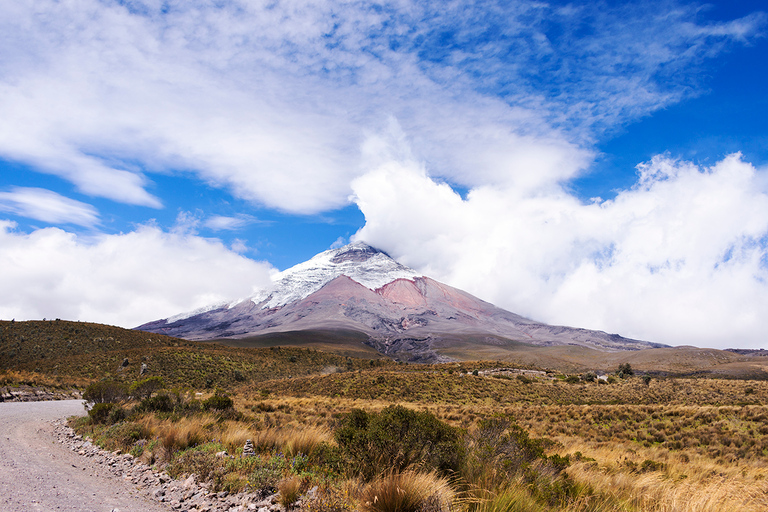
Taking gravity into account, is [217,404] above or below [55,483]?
below

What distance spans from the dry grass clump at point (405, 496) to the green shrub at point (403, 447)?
23.3 inches

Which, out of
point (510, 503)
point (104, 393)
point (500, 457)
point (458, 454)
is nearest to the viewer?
point (510, 503)

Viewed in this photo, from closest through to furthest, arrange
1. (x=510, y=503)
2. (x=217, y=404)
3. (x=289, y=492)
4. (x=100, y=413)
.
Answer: (x=510, y=503) < (x=289, y=492) < (x=100, y=413) < (x=217, y=404)

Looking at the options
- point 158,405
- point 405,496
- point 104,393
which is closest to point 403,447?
point 405,496

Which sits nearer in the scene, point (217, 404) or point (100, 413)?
point (100, 413)

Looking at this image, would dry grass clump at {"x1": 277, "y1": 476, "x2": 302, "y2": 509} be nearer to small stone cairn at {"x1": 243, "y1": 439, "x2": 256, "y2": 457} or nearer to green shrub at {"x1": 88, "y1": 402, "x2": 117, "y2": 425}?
small stone cairn at {"x1": 243, "y1": 439, "x2": 256, "y2": 457}

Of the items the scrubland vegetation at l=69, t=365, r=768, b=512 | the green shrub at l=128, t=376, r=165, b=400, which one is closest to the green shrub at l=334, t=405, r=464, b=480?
the scrubland vegetation at l=69, t=365, r=768, b=512

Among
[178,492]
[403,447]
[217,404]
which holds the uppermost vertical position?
[403,447]

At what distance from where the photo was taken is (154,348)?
1945 inches

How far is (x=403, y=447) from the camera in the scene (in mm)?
5570

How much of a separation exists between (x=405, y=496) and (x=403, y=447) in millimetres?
1249

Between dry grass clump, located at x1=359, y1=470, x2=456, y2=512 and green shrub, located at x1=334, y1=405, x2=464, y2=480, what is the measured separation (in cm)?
59

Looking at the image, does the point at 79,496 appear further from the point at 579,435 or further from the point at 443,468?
the point at 579,435

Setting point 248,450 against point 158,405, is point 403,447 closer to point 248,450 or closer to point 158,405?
point 248,450
